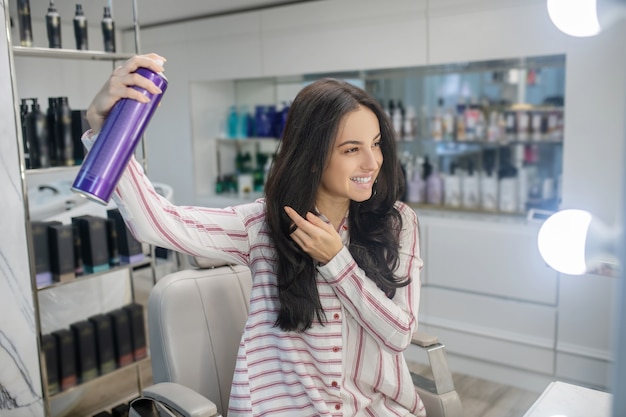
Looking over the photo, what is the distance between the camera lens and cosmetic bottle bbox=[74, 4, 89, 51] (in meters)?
2.30

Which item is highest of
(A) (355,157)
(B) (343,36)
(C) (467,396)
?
(B) (343,36)

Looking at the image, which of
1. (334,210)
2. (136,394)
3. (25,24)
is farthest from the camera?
(136,394)

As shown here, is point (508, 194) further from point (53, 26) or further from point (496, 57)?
point (53, 26)

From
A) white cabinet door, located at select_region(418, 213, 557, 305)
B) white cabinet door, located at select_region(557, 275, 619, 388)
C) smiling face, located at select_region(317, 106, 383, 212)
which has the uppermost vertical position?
smiling face, located at select_region(317, 106, 383, 212)

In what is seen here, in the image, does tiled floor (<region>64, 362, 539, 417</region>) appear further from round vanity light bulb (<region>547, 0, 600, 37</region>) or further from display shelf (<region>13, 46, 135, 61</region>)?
round vanity light bulb (<region>547, 0, 600, 37</region>)

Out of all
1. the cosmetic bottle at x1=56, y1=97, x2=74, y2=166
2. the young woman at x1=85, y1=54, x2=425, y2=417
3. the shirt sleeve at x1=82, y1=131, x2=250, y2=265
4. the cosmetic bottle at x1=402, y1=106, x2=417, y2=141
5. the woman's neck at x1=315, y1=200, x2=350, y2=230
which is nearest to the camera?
the shirt sleeve at x1=82, y1=131, x2=250, y2=265

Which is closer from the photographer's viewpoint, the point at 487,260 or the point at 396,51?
the point at 487,260

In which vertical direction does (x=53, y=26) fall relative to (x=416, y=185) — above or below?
above

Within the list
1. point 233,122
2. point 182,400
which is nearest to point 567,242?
point 182,400

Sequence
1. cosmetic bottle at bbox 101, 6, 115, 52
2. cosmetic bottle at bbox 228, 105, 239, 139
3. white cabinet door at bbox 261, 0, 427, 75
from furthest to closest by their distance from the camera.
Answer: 1. cosmetic bottle at bbox 228, 105, 239, 139
2. white cabinet door at bbox 261, 0, 427, 75
3. cosmetic bottle at bbox 101, 6, 115, 52

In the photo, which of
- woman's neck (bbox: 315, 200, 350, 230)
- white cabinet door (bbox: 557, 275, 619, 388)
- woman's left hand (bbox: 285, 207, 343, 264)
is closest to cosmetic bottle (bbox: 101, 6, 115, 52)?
woman's neck (bbox: 315, 200, 350, 230)

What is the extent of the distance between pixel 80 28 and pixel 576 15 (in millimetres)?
2037

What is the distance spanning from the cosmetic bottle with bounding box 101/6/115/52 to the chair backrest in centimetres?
122

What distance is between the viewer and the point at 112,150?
84 cm
